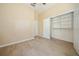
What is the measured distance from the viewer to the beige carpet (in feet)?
5.92

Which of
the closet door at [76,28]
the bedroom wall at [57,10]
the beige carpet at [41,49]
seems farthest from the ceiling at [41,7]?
the beige carpet at [41,49]

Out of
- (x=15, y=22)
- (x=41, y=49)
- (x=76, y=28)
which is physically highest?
(x=15, y=22)

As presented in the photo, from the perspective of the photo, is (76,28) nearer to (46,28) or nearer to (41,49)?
(46,28)

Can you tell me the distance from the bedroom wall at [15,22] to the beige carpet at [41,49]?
168mm

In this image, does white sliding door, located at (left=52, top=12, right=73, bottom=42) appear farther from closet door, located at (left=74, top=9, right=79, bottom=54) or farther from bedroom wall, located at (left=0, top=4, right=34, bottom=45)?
bedroom wall, located at (left=0, top=4, right=34, bottom=45)

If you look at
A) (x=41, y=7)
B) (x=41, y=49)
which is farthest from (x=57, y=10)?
(x=41, y=49)

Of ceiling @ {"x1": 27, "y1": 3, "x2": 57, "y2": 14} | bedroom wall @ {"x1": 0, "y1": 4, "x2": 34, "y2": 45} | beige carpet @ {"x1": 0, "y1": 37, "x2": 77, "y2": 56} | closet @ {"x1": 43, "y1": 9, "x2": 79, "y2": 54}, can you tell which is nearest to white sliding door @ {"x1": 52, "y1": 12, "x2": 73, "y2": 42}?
closet @ {"x1": 43, "y1": 9, "x2": 79, "y2": 54}

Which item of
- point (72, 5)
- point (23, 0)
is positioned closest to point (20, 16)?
point (23, 0)

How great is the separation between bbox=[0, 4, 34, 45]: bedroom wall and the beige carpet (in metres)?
0.17

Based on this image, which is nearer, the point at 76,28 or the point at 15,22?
the point at 76,28

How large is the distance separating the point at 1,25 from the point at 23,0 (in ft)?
2.32

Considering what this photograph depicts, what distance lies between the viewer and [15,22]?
1.96m

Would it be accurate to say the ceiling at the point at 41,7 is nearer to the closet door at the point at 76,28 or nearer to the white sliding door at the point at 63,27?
the white sliding door at the point at 63,27

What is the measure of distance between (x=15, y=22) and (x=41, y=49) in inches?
32.7
